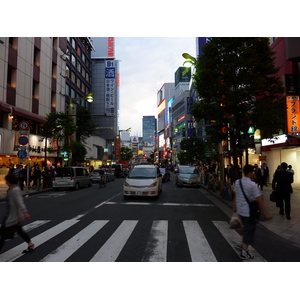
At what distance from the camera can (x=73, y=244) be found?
5621 millimetres

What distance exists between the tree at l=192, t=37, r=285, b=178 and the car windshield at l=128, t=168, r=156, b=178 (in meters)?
→ 4.02

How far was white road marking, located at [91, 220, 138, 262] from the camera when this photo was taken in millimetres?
4771

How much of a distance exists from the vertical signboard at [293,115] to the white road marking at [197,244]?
437 inches

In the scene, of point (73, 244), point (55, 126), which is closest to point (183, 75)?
point (55, 126)

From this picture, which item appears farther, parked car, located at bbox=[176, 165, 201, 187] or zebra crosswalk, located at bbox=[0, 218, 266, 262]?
parked car, located at bbox=[176, 165, 201, 187]

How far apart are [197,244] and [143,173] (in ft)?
27.0

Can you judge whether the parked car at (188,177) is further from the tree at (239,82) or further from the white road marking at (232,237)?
the white road marking at (232,237)

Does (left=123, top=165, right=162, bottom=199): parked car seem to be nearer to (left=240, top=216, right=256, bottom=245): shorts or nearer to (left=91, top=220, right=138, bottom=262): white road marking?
(left=91, top=220, right=138, bottom=262): white road marking

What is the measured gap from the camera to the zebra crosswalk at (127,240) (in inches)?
191

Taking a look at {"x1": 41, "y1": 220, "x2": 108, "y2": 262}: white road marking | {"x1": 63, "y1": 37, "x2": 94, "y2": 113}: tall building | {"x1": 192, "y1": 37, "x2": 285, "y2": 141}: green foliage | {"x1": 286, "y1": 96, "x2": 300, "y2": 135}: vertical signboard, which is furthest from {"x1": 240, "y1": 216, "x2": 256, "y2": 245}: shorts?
{"x1": 63, "y1": 37, "x2": 94, "y2": 113}: tall building

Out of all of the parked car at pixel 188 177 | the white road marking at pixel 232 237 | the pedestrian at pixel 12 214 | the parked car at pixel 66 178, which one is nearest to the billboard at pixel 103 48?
the parked car at pixel 188 177

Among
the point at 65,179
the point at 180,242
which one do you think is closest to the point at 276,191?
the point at 180,242

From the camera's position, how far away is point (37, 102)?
1110 inches

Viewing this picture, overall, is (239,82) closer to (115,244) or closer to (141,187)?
(141,187)
